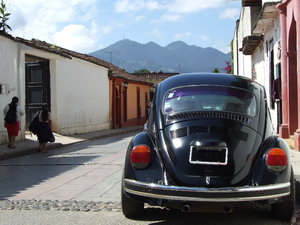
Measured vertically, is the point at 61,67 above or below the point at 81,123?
above

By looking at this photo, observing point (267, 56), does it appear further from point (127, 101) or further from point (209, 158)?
point (127, 101)

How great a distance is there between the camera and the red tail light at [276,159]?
15.3 ft

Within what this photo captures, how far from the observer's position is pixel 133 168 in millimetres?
4867

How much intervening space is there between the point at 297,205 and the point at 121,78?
81.7 ft

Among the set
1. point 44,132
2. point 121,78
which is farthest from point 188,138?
point 121,78

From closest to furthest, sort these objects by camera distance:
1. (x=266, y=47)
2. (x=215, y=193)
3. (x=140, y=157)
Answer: (x=215, y=193), (x=140, y=157), (x=266, y=47)

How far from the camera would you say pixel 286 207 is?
5031 mm

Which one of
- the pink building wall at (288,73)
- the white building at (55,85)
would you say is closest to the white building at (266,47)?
the pink building wall at (288,73)

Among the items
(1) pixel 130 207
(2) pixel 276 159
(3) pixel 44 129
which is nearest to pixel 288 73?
(3) pixel 44 129

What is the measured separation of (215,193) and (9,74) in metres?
12.4

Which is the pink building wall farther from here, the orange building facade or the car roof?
the orange building facade

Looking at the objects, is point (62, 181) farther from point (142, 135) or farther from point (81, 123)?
point (81, 123)

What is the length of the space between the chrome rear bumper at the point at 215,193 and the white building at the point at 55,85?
11.1m

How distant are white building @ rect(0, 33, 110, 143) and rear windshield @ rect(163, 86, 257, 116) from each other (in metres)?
10.5
